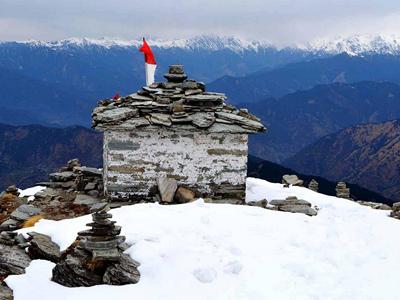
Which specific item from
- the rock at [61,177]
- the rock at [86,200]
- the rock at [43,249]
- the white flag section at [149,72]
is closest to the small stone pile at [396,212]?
the rock at [86,200]

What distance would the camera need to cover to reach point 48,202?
18.4 m

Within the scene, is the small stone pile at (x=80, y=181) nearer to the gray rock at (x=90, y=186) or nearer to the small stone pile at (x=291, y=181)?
the gray rock at (x=90, y=186)

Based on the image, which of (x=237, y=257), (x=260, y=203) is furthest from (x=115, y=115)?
(x=237, y=257)

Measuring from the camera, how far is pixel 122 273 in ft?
35.8

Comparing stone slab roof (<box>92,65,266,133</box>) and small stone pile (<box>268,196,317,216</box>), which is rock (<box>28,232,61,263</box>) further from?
small stone pile (<box>268,196,317,216</box>)

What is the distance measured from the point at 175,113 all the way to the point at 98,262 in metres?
7.62

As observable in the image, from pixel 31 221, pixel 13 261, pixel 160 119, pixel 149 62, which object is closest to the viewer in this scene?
pixel 13 261

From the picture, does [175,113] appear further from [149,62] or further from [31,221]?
[31,221]

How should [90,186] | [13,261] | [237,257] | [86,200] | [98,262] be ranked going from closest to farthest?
1. [98,262]
2. [237,257]
3. [13,261]
4. [86,200]
5. [90,186]

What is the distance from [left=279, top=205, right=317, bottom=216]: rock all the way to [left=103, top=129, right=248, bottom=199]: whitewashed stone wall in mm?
1886

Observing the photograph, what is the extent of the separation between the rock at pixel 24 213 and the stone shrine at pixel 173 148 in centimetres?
241

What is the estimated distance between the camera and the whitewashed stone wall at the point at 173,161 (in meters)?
17.6

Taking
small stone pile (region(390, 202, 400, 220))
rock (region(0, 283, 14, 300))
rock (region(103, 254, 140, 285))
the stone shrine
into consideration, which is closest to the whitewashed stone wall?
the stone shrine

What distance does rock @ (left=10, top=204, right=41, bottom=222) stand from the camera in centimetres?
1548
